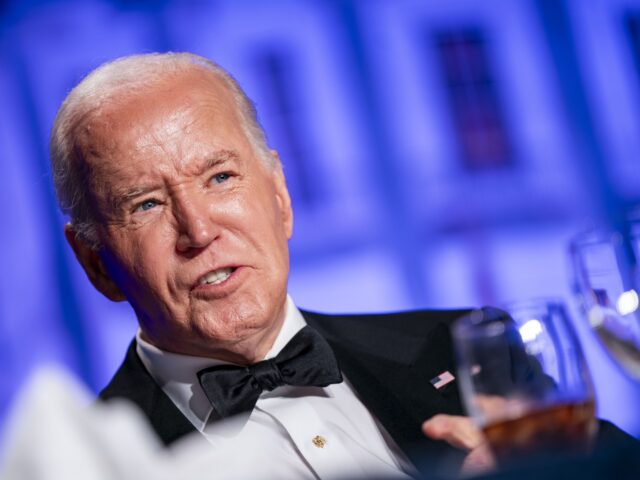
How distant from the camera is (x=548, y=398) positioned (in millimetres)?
880

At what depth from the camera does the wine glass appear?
3.32 feet

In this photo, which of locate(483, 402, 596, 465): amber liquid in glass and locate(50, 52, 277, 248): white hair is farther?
locate(50, 52, 277, 248): white hair

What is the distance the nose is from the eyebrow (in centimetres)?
7

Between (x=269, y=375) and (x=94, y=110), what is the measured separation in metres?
0.68

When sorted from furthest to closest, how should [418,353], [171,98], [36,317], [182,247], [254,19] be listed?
[254,19], [36,317], [418,353], [171,98], [182,247]

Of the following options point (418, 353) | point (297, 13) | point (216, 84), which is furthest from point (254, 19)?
point (418, 353)

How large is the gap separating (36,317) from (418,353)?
6.65 feet

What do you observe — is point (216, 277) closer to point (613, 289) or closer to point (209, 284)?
point (209, 284)

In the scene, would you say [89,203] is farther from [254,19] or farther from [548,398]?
[254,19]

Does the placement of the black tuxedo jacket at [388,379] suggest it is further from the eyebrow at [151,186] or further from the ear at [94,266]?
the eyebrow at [151,186]

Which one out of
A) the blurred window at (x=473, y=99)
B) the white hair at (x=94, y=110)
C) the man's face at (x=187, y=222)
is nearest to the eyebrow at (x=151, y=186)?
the man's face at (x=187, y=222)

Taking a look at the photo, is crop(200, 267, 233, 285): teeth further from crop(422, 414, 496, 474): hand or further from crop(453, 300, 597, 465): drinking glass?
crop(453, 300, 597, 465): drinking glass

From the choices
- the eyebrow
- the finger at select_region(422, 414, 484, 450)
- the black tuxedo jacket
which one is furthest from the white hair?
the finger at select_region(422, 414, 484, 450)

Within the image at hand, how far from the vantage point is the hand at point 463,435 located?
106 cm
